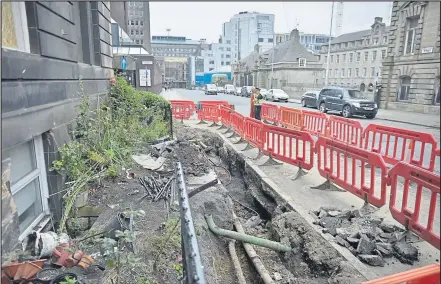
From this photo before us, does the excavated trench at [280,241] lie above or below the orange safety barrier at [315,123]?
below

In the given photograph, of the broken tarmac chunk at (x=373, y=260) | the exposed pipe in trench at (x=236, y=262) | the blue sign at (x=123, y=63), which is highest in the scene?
the blue sign at (x=123, y=63)

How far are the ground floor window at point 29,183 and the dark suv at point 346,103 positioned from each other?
1749 cm

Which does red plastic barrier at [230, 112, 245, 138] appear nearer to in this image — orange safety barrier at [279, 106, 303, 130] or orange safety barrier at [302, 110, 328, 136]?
orange safety barrier at [279, 106, 303, 130]

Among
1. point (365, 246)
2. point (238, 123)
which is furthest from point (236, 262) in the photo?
point (238, 123)

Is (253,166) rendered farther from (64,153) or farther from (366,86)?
(366,86)

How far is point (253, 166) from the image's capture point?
8008 mm

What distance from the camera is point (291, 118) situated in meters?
13.0

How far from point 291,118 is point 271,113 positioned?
2.06 meters

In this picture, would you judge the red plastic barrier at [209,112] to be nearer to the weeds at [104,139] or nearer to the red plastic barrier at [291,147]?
the weeds at [104,139]

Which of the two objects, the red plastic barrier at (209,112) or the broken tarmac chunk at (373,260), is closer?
the broken tarmac chunk at (373,260)

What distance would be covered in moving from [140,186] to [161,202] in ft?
2.60

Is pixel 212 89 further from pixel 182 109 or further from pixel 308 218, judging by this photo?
pixel 308 218

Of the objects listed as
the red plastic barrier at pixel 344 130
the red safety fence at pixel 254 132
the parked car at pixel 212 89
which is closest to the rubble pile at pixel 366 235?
the red safety fence at pixel 254 132

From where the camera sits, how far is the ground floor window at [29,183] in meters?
3.44
